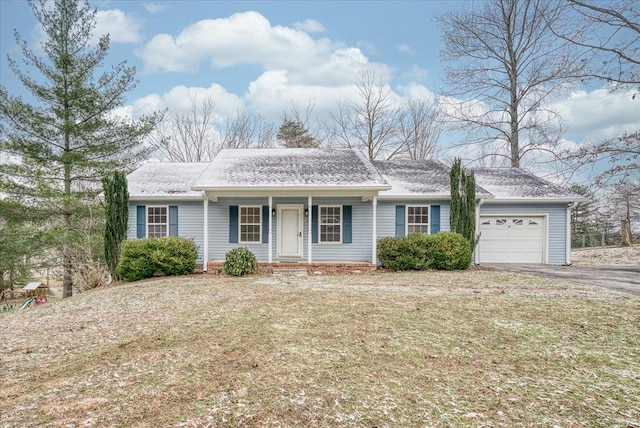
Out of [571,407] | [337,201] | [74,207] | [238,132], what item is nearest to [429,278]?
[337,201]

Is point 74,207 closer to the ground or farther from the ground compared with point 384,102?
closer to the ground

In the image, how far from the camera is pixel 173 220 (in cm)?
1233

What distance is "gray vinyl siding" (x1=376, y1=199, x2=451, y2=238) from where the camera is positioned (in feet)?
40.1

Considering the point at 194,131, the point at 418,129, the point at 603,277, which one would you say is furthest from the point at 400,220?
the point at 194,131

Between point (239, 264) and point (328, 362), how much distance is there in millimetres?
7021

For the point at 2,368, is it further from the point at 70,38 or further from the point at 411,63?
the point at 411,63

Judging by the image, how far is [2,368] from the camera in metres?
3.65

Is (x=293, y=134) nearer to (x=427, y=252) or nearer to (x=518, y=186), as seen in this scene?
(x=518, y=186)

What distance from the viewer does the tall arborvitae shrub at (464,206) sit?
11.4m

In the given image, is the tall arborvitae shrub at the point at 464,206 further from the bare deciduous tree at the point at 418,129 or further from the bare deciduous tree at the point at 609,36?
the bare deciduous tree at the point at 418,129

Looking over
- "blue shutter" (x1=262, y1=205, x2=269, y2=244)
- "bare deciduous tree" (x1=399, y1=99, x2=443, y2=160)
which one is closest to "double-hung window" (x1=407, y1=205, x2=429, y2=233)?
"blue shutter" (x1=262, y1=205, x2=269, y2=244)

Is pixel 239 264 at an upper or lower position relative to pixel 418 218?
lower

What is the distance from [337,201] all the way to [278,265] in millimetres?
2948

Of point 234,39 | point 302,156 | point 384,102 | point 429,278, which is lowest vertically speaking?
point 429,278
